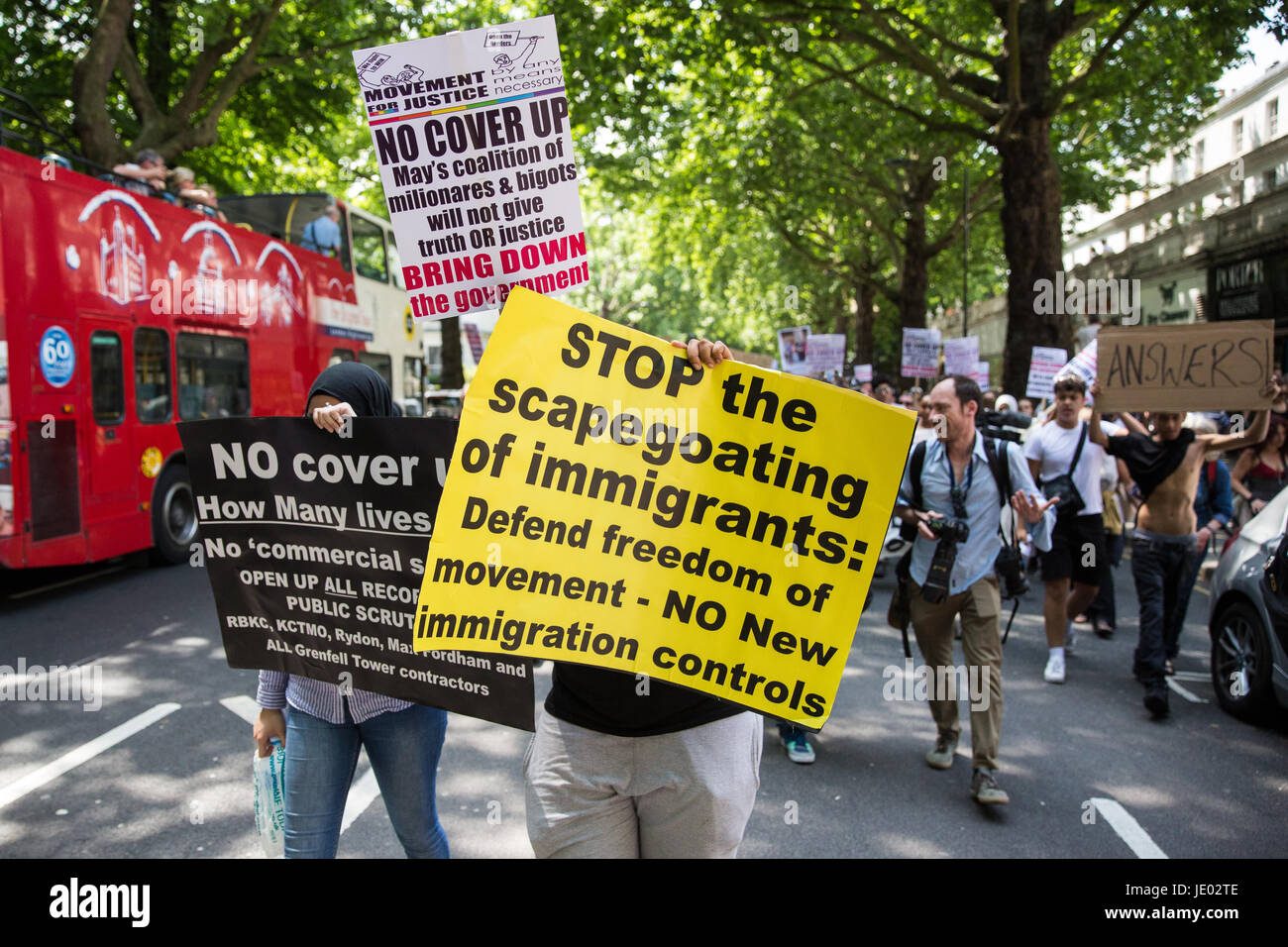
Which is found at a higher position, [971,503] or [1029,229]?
[1029,229]

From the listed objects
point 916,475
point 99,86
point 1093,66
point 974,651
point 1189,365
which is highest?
point 1093,66

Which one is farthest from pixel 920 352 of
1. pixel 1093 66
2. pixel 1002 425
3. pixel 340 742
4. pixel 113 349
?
pixel 340 742

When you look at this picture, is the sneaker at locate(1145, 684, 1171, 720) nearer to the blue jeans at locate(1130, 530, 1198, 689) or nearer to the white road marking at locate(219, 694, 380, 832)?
the blue jeans at locate(1130, 530, 1198, 689)

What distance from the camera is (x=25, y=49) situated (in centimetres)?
1543

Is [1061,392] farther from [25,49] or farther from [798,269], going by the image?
[798,269]

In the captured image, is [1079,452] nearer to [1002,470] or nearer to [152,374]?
[1002,470]

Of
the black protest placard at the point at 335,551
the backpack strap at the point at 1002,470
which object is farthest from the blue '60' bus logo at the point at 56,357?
the backpack strap at the point at 1002,470

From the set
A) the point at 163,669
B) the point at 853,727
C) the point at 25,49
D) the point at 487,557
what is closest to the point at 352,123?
the point at 25,49

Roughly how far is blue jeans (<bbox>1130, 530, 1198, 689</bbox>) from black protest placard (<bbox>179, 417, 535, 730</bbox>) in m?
4.66

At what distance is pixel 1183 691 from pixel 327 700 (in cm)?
563

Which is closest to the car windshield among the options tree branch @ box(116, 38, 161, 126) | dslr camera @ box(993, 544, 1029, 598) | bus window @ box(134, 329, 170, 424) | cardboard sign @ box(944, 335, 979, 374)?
dslr camera @ box(993, 544, 1029, 598)

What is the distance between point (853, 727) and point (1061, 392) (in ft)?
9.61

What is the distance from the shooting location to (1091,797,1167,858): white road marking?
13.1 feet

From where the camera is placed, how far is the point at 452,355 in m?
23.3
